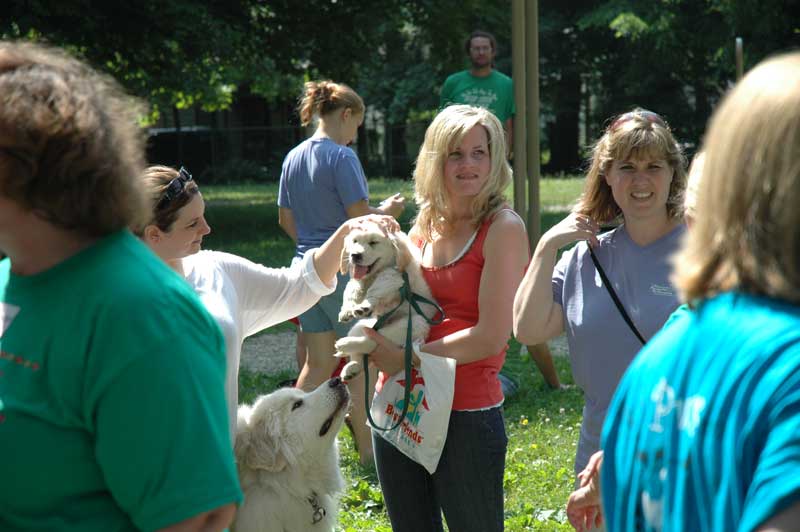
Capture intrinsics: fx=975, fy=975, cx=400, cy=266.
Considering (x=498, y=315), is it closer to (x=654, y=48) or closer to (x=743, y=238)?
(x=743, y=238)

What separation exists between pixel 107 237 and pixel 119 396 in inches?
12.0

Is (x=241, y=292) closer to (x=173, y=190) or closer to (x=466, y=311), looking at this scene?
(x=173, y=190)

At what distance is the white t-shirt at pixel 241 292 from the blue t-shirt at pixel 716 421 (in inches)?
78.5

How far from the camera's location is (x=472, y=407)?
3508mm

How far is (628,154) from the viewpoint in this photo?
3309 millimetres

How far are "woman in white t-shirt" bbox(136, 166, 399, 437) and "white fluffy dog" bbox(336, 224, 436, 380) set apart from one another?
8cm

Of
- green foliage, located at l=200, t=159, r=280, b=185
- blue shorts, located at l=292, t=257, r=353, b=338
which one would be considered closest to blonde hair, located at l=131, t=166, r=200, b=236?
blue shorts, located at l=292, t=257, r=353, b=338

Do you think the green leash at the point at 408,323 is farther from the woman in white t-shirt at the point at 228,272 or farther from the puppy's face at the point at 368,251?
the woman in white t-shirt at the point at 228,272

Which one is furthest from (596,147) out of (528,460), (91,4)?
(91,4)

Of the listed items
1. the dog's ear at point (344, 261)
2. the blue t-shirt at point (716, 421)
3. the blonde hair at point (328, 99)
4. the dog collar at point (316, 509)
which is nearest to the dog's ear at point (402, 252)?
the dog's ear at point (344, 261)

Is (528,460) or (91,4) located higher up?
(91,4)

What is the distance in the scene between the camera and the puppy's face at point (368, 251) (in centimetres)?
383

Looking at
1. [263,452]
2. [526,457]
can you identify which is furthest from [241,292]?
[526,457]

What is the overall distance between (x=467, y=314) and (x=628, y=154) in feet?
2.67
